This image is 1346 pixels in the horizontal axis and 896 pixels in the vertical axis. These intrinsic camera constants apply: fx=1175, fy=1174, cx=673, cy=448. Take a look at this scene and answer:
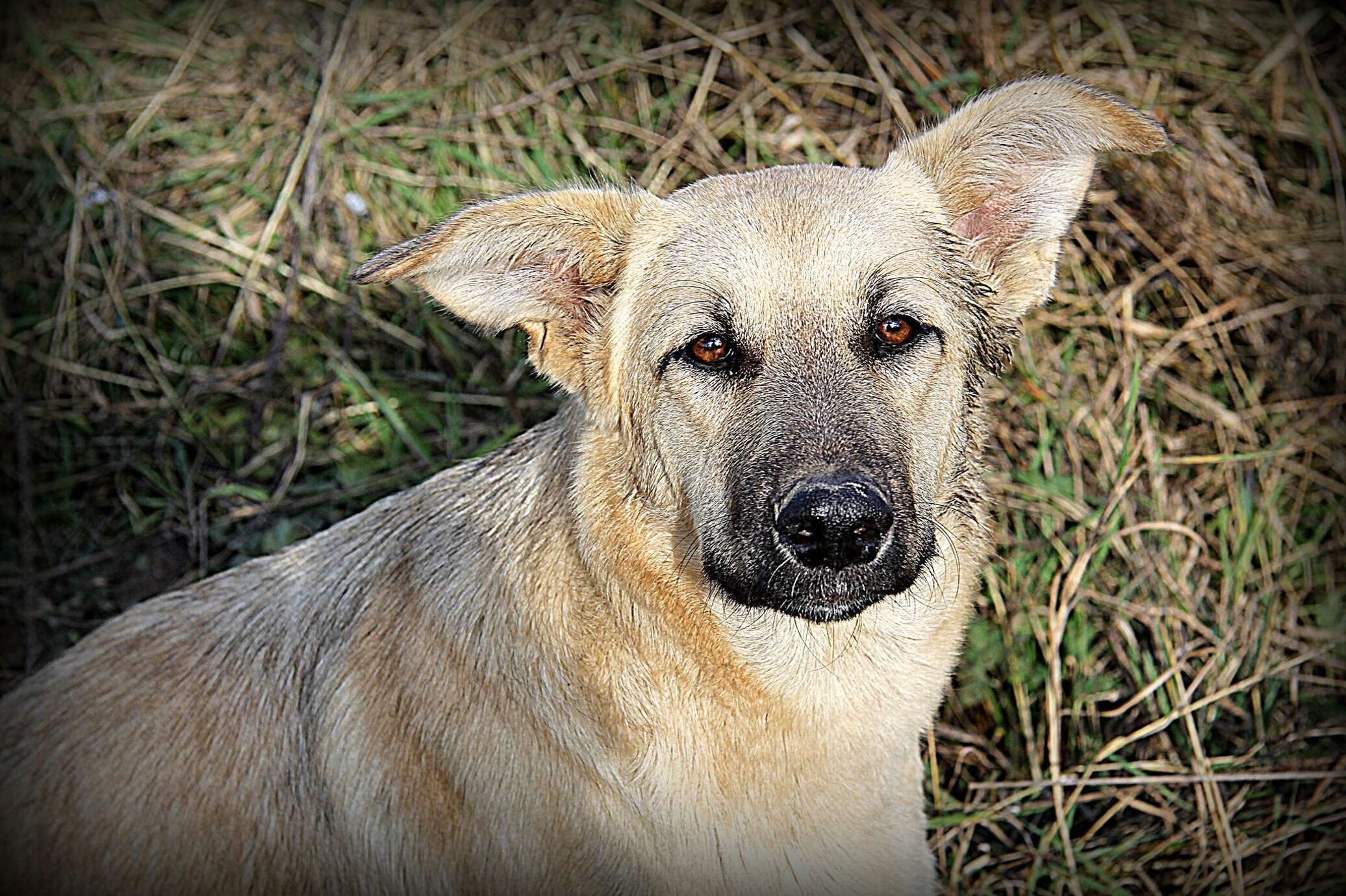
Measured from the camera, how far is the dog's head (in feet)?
9.24

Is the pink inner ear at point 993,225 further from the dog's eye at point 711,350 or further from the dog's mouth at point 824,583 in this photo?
the dog's mouth at point 824,583

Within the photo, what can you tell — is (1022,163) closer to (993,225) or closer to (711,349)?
(993,225)

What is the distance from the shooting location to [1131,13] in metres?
5.76

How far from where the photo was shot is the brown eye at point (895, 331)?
9.93ft

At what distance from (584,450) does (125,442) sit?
3.67 m

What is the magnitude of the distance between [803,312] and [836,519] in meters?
0.59

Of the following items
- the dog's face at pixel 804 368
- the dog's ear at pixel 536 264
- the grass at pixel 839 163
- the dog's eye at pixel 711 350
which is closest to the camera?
the dog's face at pixel 804 368

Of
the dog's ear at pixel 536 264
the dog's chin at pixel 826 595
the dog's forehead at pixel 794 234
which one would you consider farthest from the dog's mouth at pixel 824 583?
the dog's ear at pixel 536 264

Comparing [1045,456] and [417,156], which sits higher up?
[417,156]

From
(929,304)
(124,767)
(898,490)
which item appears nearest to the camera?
(898,490)

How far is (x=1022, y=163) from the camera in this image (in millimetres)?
3199

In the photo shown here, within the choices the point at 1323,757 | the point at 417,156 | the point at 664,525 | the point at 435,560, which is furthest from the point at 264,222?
the point at 1323,757

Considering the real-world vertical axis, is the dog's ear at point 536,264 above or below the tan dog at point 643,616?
above

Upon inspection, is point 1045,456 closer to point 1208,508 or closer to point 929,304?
point 1208,508
